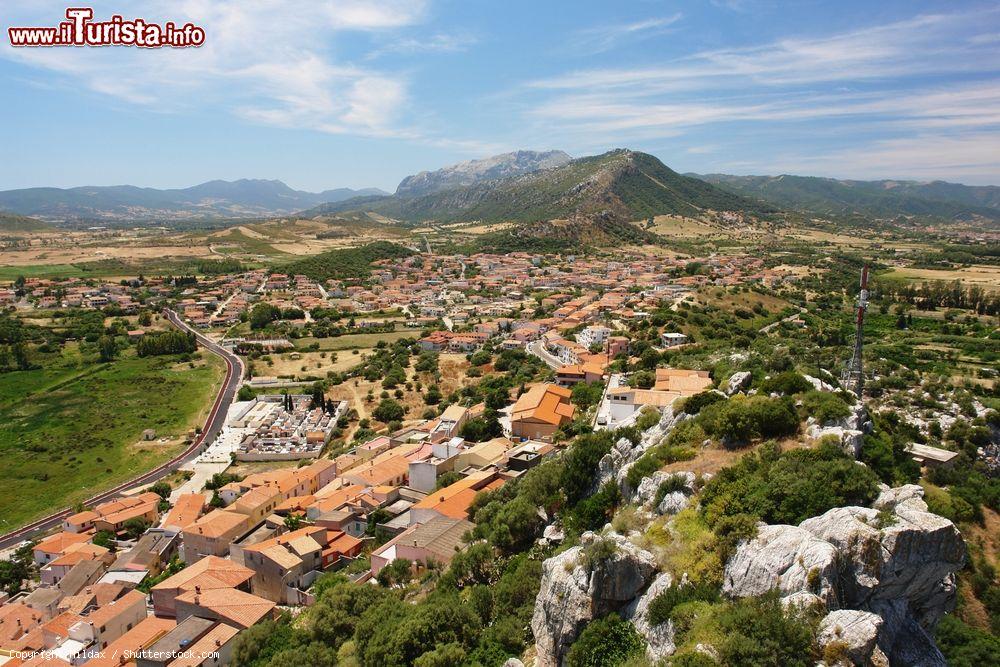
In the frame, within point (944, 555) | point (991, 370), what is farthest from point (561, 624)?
point (991, 370)

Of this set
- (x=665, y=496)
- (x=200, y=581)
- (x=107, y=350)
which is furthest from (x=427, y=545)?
(x=107, y=350)

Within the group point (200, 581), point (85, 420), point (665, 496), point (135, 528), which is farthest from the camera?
point (85, 420)

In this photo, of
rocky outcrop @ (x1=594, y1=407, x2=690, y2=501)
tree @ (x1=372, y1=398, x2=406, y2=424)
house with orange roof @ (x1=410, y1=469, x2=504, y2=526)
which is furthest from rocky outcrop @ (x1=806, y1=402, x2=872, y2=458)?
tree @ (x1=372, y1=398, x2=406, y2=424)

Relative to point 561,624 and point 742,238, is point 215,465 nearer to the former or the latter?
point 561,624

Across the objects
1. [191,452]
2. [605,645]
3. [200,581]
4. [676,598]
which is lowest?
[191,452]

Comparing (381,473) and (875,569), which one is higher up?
(875,569)

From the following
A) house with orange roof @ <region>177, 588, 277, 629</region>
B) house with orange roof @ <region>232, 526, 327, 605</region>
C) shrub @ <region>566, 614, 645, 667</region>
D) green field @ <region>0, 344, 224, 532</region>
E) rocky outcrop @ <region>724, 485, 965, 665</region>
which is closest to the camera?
rocky outcrop @ <region>724, 485, 965, 665</region>

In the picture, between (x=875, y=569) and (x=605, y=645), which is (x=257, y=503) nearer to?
(x=605, y=645)

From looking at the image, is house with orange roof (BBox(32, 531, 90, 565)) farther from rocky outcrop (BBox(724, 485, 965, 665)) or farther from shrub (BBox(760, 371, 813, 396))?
shrub (BBox(760, 371, 813, 396))
